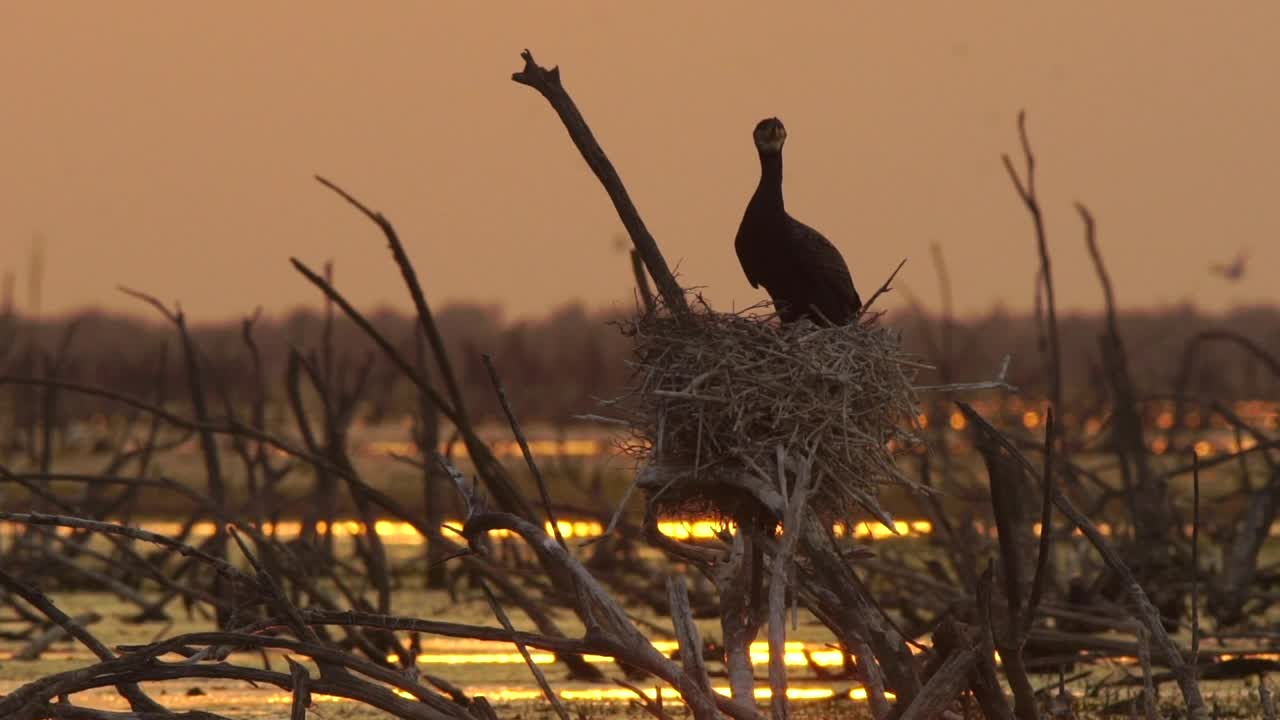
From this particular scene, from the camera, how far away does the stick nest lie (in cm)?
585

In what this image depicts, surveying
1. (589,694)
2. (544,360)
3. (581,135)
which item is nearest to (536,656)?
(589,694)

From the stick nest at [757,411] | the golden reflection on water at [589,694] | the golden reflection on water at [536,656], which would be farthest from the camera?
the golden reflection on water at [536,656]

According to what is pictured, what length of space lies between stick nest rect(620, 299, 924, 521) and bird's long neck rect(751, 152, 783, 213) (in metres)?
0.98

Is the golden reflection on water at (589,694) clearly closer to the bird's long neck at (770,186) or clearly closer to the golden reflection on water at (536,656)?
the golden reflection on water at (536,656)

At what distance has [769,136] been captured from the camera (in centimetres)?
705

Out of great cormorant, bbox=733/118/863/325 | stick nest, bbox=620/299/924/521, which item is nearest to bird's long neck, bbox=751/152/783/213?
great cormorant, bbox=733/118/863/325

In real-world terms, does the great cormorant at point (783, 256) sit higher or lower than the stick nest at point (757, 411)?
higher

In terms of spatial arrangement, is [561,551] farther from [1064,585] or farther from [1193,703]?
[1064,585]

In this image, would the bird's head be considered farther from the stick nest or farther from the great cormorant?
Answer: the stick nest

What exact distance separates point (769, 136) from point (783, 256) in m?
0.38

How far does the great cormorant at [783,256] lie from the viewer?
7047mm

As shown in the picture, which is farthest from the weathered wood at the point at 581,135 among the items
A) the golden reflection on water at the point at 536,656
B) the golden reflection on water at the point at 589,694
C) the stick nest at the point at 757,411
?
the golden reflection on water at the point at 536,656

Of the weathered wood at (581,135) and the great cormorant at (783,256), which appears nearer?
the weathered wood at (581,135)

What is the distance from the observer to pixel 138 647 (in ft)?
18.1
